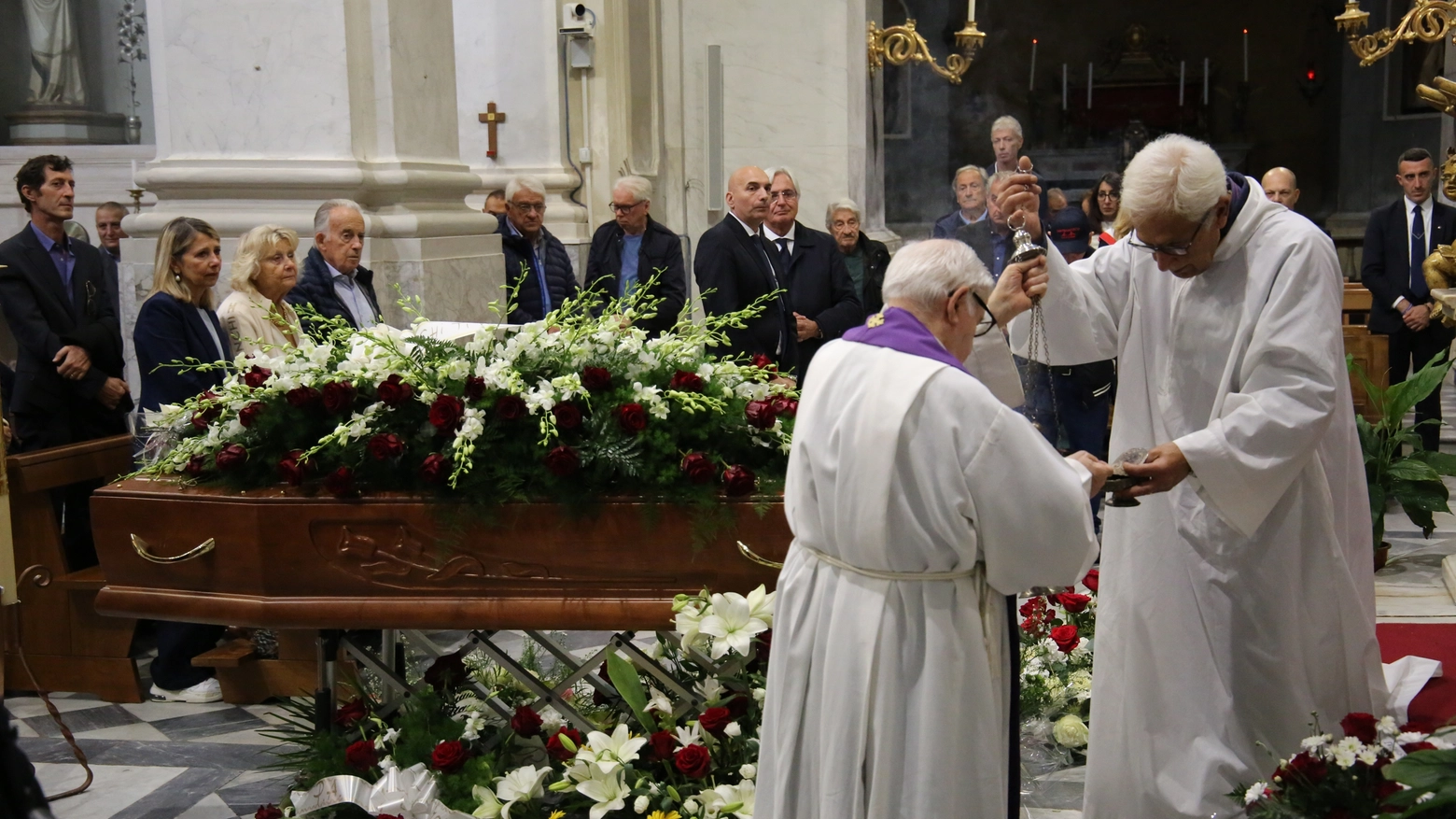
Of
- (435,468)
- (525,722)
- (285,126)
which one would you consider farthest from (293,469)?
(285,126)

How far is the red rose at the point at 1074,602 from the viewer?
191 inches

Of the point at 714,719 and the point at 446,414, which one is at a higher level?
the point at 446,414

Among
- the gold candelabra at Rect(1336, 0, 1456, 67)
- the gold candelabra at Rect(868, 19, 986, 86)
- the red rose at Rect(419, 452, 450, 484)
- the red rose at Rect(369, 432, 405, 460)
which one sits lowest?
the red rose at Rect(419, 452, 450, 484)

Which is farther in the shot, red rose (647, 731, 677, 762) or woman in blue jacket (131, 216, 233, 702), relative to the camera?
woman in blue jacket (131, 216, 233, 702)

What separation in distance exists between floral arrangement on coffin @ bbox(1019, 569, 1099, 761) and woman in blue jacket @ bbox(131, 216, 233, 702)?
2.85 metres

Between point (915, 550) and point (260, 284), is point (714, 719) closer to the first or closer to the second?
point (915, 550)

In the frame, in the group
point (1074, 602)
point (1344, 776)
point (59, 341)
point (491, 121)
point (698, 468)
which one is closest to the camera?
point (1344, 776)

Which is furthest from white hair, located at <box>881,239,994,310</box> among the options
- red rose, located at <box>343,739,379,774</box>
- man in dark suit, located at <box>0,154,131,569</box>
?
man in dark suit, located at <box>0,154,131,569</box>

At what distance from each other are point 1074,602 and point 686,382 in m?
2.02

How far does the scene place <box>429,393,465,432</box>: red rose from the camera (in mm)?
3387

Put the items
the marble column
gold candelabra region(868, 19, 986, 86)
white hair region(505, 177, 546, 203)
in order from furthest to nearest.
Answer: gold candelabra region(868, 19, 986, 86)
white hair region(505, 177, 546, 203)
the marble column

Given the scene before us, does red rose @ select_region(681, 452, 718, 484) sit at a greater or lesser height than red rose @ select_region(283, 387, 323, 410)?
lesser

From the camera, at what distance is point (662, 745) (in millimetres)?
3506

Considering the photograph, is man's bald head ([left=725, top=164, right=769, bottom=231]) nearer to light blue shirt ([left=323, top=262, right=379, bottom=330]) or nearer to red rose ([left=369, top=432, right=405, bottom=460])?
light blue shirt ([left=323, top=262, right=379, bottom=330])
